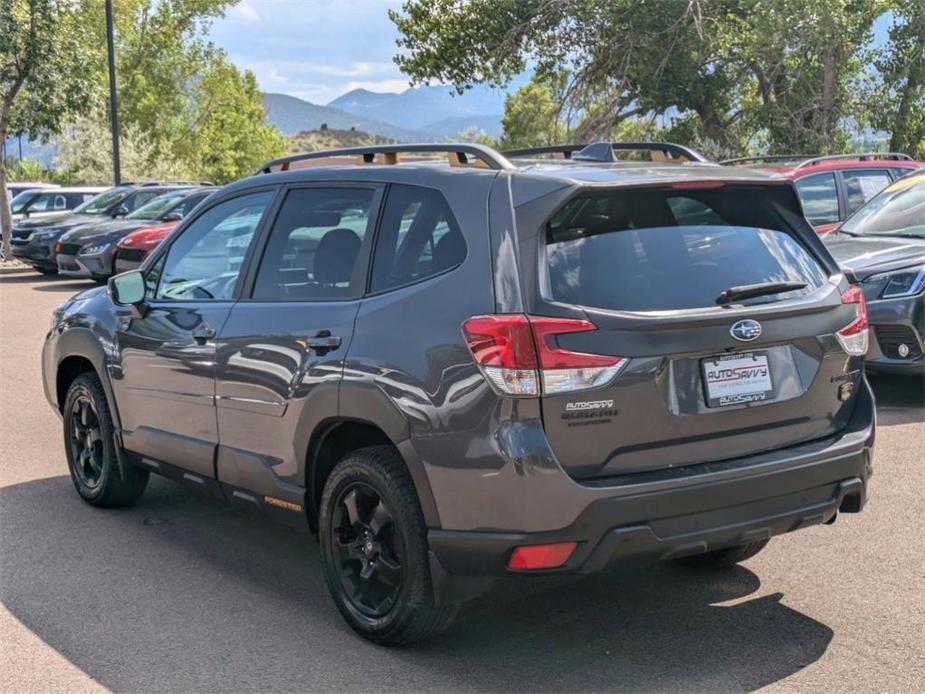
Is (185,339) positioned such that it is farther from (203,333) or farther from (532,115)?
(532,115)

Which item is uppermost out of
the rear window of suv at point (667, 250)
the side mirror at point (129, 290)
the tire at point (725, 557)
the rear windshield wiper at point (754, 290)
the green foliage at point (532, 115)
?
the green foliage at point (532, 115)

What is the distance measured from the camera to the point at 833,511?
418 cm

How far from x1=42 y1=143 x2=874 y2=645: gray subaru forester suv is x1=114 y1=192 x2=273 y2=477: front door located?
0.51ft

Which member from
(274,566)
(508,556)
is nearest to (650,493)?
(508,556)

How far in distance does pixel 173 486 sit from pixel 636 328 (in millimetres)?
3889

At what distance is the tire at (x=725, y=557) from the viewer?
199 inches

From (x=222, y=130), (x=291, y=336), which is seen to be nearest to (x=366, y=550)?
(x=291, y=336)

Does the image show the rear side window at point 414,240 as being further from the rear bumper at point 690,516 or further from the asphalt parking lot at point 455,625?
the asphalt parking lot at point 455,625

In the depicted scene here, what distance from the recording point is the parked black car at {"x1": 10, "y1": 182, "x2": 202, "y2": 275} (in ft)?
67.2

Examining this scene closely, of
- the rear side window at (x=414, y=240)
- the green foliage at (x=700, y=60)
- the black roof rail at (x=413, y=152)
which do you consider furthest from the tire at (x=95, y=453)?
the green foliage at (x=700, y=60)

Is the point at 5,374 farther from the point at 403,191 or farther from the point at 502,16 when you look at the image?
the point at 502,16

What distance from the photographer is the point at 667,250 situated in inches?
159

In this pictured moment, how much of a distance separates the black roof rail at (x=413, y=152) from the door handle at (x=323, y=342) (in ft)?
2.70

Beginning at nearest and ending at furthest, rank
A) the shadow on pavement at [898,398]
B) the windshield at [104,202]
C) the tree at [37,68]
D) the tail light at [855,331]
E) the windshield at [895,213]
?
the tail light at [855,331] → the shadow on pavement at [898,398] → the windshield at [895,213] → the windshield at [104,202] → the tree at [37,68]
